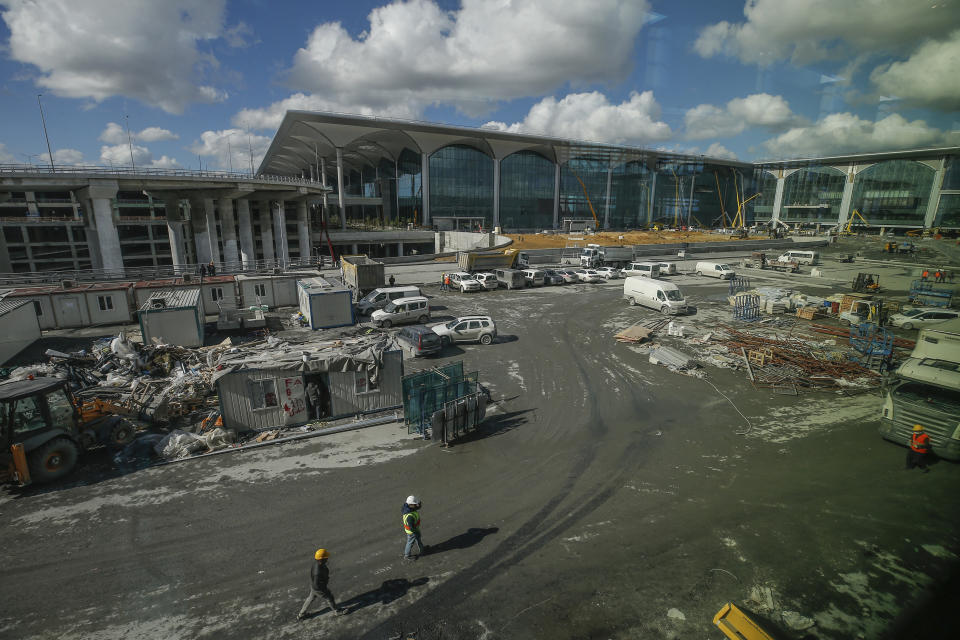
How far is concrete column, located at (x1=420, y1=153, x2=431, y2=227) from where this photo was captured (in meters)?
68.8

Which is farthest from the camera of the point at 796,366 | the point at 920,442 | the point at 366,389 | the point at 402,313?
the point at 402,313

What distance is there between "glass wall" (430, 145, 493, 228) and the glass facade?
134 inches

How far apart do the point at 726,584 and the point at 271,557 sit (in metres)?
7.31

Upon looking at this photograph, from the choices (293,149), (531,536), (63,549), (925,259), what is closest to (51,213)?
(293,149)

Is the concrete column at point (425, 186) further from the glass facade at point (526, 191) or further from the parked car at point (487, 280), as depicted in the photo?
the parked car at point (487, 280)

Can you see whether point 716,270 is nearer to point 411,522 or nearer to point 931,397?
point 931,397

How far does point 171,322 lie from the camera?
740 inches

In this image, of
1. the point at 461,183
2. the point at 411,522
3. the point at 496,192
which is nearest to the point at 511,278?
the point at 411,522

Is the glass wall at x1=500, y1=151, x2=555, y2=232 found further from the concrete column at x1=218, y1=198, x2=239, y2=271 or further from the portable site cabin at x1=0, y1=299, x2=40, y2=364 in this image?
the portable site cabin at x1=0, y1=299, x2=40, y2=364

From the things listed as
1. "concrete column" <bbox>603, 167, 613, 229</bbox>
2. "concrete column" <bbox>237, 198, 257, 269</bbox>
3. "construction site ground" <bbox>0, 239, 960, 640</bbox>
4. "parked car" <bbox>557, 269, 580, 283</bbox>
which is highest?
"concrete column" <bbox>603, 167, 613, 229</bbox>

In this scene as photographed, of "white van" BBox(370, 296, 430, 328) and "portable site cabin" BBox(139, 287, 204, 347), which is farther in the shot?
"white van" BBox(370, 296, 430, 328)

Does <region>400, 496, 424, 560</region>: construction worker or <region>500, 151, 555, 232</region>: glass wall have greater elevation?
<region>500, 151, 555, 232</region>: glass wall

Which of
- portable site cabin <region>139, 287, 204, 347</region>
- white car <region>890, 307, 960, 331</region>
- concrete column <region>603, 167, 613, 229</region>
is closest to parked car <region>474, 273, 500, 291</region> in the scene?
portable site cabin <region>139, 287, 204, 347</region>

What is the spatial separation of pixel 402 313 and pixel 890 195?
9083cm
